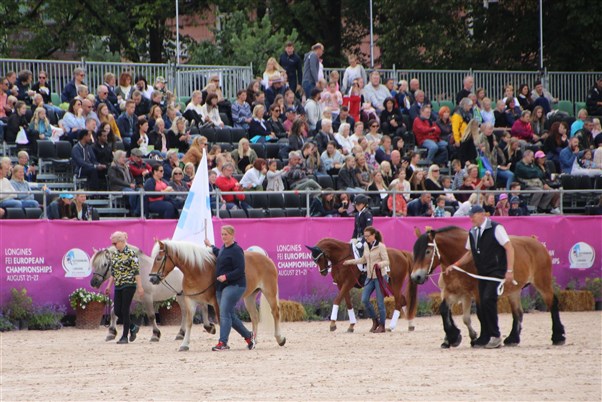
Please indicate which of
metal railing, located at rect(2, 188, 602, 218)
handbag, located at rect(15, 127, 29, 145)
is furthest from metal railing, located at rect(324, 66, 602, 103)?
handbag, located at rect(15, 127, 29, 145)

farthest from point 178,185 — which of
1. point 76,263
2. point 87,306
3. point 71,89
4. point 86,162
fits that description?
point 71,89

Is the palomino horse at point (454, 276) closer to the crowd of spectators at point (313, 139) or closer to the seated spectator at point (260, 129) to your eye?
the crowd of spectators at point (313, 139)

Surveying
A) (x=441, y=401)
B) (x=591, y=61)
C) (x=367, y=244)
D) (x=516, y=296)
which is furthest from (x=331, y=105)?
(x=441, y=401)

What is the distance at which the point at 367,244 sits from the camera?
24.2 metres

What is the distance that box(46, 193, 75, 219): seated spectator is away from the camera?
994 inches

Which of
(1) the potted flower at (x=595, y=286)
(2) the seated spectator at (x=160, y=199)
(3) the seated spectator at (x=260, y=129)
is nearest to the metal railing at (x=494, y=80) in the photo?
(3) the seated spectator at (x=260, y=129)

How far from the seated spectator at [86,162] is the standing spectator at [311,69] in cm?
813

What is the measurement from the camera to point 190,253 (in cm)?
2084

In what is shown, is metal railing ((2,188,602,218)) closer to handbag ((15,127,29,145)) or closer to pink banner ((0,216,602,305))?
pink banner ((0,216,602,305))

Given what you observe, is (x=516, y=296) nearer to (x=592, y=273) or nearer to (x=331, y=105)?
(x=592, y=273)

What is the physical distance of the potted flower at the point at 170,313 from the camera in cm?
2630

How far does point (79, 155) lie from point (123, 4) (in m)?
21.6

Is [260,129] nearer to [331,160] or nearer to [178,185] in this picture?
[331,160]

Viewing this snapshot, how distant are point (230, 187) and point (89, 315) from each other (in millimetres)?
4211
